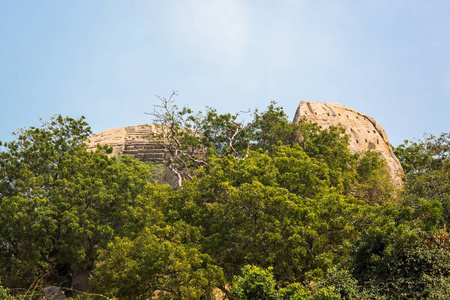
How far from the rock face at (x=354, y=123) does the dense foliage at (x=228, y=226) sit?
10.3 feet

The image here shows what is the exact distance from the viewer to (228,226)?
50.6 ft

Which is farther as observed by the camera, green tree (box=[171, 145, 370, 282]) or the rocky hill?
the rocky hill

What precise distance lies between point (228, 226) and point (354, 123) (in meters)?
17.7

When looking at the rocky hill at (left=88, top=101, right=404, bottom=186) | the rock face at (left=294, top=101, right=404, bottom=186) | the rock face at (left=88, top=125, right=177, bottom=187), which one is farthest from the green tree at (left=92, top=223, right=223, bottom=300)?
the rock face at (left=88, top=125, right=177, bottom=187)

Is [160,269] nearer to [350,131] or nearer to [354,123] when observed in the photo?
[350,131]

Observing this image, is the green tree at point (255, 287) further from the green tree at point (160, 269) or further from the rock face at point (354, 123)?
the rock face at point (354, 123)

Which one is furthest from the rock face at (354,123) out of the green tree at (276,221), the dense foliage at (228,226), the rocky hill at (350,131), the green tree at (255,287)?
the green tree at (255,287)

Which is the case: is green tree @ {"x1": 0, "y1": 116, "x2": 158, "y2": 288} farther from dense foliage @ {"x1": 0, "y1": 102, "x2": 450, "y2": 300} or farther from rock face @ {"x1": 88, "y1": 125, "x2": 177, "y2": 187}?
rock face @ {"x1": 88, "y1": 125, "x2": 177, "y2": 187}

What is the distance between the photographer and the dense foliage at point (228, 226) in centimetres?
1174

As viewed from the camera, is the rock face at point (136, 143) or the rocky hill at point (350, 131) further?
the rock face at point (136, 143)

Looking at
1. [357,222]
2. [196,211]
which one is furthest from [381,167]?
[196,211]

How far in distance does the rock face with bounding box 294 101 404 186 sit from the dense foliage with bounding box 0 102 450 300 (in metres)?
3.15

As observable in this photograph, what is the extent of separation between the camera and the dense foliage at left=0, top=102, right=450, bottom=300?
1174 cm

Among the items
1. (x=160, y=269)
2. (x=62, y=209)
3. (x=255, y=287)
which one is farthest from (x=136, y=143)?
(x=255, y=287)
